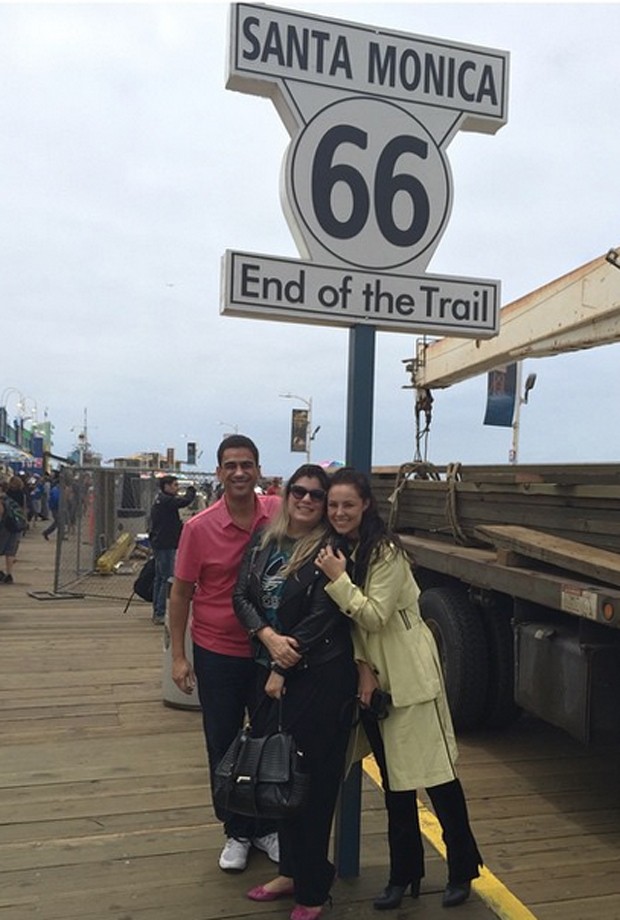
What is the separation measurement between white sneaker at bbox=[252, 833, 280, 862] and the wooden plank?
1.65 m

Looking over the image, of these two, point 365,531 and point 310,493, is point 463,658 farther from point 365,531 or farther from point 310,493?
point 310,493

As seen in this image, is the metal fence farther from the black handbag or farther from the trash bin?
the black handbag

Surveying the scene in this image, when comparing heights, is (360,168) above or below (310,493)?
above

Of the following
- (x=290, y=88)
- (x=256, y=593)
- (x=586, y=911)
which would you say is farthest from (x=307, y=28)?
(x=586, y=911)

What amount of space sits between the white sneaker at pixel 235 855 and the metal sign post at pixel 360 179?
40 centimetres

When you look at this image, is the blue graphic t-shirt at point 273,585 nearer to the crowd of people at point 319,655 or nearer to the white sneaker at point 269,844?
the crowd of people at point 319,655

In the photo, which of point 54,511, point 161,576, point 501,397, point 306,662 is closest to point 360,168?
point 306,662

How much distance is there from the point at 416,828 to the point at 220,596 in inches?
43.1

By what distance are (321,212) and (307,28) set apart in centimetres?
67

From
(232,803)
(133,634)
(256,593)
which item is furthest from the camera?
(133,634)

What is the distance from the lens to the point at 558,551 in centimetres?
341

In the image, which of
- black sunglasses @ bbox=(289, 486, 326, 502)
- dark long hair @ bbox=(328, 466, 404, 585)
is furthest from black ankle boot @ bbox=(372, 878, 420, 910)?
black sunglasses @ bbox=(289, 486, 326, 502)

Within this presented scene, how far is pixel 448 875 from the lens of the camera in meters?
3.04

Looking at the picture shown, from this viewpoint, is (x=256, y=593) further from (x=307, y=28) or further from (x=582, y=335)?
(x=582, y=335)
